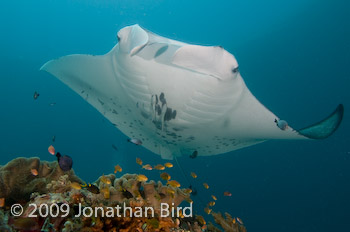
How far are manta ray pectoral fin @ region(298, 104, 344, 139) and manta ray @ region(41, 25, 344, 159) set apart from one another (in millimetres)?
12

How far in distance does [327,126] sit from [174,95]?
2298 millimetres

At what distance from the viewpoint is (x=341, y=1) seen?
70.1ft

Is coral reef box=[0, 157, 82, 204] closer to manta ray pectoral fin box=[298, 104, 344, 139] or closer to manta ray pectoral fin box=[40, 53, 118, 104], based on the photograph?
manta ray pectoral fin box=[40, 53, 118, 104]

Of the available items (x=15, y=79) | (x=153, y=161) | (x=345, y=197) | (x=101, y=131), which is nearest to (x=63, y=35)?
(x=15, y=79)

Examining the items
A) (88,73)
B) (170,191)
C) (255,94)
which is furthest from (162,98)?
(255,94)

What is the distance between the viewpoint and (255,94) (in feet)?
90.0

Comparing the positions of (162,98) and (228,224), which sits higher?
(162,98)

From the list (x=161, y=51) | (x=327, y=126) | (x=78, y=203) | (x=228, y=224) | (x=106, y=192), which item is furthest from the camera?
(x=327, y=126)

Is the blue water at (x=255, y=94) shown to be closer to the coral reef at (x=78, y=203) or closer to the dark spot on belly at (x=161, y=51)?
the coral reef at (x=78, y=203)

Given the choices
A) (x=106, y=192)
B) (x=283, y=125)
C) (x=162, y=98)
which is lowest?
(x=106, y=192)

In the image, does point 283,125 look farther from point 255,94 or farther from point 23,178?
point 255,94

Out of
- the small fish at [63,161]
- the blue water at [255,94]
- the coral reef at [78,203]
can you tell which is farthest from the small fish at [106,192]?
the blue water at [255,94]

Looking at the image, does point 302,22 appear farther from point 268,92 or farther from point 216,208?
point 216,208

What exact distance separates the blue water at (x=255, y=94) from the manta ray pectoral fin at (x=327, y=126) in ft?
73.1
